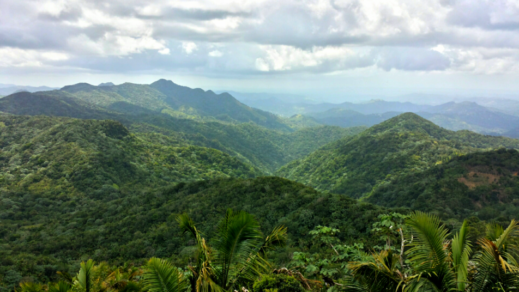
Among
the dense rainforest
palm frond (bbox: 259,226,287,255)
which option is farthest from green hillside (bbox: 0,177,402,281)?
palm frond (bbox: 259,226,287,255)

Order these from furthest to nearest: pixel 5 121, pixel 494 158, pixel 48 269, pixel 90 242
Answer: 1. pixel 5 121
2. pixel 494 158
3. pixel 90 242
4. pixel 48 269

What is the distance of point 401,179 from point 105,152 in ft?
338

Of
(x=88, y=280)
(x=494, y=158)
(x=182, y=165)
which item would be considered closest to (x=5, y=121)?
(x=182, y=165)

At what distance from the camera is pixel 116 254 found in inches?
1532

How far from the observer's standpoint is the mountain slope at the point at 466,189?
52.2 m

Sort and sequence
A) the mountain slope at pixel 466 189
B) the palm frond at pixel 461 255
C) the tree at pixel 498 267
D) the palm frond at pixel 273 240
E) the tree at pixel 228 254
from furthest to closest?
the mountain slope at pixel 466 189
the palm frond at pixel 273 240
the tree at pixel 228 254
the palm frond at pixel 461 255
the tree at pixel 498 267

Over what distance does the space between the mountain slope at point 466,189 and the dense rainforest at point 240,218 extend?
0.34 metres

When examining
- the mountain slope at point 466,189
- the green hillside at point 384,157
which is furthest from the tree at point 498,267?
the green hillside at point 384,157

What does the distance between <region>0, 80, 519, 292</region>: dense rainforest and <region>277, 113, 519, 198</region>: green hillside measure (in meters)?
0.84

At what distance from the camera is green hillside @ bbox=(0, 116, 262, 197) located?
74.7 metres

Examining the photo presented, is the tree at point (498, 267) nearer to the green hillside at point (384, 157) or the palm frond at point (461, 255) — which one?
the palm frond at point (461, 255)

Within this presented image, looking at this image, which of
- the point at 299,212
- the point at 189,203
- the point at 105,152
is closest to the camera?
the point at 299,212

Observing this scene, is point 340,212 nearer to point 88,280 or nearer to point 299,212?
point 299,212

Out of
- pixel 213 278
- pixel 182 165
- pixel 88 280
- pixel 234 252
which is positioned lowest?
pixel 182 165
